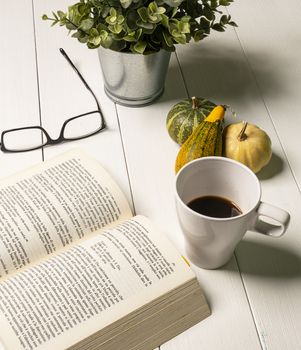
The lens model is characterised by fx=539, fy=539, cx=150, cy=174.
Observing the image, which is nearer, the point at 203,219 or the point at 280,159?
the point at 203,219

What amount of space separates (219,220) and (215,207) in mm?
71

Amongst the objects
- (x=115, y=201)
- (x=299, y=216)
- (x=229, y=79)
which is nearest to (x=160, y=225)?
(x=115, y=201)

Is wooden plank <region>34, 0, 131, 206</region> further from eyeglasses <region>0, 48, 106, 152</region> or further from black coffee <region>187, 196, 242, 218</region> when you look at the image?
black coffee <region>187, 196, 242, 218</region>

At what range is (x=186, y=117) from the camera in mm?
691

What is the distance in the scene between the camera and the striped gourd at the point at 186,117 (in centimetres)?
69

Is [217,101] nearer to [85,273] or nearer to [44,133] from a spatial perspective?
[44,133]

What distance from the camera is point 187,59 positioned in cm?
87

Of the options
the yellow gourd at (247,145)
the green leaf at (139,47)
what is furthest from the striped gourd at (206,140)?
the green leaf at (139,47)

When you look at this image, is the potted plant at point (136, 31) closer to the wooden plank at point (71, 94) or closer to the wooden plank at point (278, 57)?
the wooden plank at point (71, 94)

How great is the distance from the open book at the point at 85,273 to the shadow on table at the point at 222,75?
264 mm

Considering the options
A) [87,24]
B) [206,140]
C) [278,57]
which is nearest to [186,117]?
[206,140]

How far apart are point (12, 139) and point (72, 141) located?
0.26ft

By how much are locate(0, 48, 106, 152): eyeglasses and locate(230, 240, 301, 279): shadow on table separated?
0.27 metres

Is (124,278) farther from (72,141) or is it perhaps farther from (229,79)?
(229,79)
